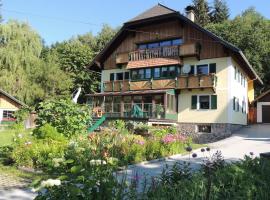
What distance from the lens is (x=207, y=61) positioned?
2742 centimetres

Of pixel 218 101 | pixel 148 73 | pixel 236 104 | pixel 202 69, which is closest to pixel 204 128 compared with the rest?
pixel 218 101

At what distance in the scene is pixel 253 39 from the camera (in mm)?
41281

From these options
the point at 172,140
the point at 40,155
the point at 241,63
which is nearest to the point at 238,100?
the point at 241,63

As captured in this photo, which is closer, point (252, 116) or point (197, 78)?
point (197, 78)

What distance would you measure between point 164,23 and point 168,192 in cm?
2667

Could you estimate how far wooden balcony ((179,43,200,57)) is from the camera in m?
27.1

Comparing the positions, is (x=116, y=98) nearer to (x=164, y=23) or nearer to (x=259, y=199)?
(x=164, y=23)

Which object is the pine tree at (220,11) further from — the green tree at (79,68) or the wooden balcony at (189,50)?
the wooden balcony at (189,50)

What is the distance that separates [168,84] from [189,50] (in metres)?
3.38

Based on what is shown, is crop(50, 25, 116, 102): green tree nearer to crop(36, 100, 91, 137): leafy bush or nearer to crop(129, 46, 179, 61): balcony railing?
crop(129, 46, 179, 61): balcony railing

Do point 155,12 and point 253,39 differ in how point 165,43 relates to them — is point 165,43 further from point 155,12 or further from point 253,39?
point 253,39

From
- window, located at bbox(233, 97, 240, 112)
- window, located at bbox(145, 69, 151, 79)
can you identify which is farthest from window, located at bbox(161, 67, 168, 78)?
window, located at bbox(233, 97, 240, 112)

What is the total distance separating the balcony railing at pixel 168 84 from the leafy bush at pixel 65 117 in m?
15.5

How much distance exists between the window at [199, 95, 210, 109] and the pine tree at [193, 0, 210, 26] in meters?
28.1
